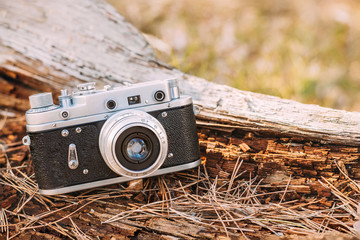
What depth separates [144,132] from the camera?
1.44 metres

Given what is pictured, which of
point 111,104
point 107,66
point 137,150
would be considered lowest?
point 137,150

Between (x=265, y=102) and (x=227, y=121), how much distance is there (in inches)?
9.6

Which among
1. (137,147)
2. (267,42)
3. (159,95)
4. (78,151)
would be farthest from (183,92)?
(267,42)

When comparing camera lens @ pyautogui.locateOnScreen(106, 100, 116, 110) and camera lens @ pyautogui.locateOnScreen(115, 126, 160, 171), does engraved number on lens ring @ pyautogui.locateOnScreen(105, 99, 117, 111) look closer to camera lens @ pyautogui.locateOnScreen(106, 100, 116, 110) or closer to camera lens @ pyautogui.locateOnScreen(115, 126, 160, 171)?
camera lens @ pyautogui.locateOnScreen(106, 100, 116, 110)

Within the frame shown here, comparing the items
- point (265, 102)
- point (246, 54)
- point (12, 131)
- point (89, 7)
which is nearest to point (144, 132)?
point (265, 102)

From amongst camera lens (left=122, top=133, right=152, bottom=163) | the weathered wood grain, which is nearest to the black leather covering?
camera lens (left=122, top=133, right=152, bottom=163)

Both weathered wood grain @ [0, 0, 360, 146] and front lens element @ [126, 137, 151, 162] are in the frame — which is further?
weathered wood grain @ [0, 0, 360, 146]

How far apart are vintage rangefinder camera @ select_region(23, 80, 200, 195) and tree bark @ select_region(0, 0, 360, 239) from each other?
14 centimetres

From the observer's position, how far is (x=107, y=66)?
78.3 inches

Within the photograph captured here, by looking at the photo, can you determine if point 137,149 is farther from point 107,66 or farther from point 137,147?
point 107,66

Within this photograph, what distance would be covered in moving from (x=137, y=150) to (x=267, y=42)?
2596 mm

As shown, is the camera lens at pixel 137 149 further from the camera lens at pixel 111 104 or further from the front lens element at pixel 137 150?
the camera lens at pixel 111 104

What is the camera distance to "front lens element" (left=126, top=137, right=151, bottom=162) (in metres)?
1.46

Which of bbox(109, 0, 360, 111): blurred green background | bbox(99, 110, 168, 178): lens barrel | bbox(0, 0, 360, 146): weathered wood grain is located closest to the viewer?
bbox(99, 110, 168, 178): lens barrel
